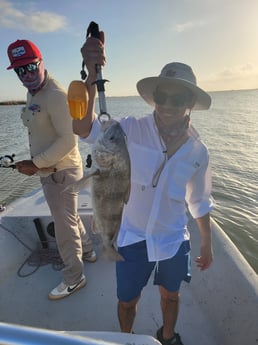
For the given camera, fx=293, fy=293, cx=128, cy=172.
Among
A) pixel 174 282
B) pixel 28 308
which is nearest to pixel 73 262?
pixel 28 308

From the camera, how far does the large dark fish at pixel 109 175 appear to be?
1692mm

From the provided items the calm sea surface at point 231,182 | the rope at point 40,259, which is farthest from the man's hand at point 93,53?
the calm sea surface at point 231,182

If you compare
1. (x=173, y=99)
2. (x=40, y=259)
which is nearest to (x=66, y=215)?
(x=40, y=259)

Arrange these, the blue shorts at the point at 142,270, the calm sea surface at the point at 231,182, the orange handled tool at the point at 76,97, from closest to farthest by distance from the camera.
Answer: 1. the orange handled tool at the point at 76,97
2. the blue shorts at the point at 142,270
3. the calm sea surface at the point at 231,182

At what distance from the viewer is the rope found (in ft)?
13.0

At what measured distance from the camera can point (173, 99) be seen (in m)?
2.05

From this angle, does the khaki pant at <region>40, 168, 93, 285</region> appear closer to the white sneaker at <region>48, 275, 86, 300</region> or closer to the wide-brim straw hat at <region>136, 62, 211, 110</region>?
the white sneaker at <region>48, 275, 86, 300</region>

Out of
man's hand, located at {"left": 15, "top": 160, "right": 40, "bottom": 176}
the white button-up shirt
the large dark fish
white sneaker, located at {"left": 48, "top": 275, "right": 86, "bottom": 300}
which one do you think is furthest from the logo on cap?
white sneaker, located at {"left": 48, "top": 275, "right": 86, "bottom": 300}

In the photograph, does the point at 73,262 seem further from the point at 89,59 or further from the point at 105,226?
the point at 89,59

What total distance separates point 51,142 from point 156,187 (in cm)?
136

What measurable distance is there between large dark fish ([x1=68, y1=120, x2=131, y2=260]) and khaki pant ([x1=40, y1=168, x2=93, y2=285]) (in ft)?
4.25

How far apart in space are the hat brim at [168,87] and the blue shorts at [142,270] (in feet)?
3.62

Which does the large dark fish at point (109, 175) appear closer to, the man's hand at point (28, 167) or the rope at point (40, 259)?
the man's hand at point (28, 167)

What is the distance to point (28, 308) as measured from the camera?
3328mm
